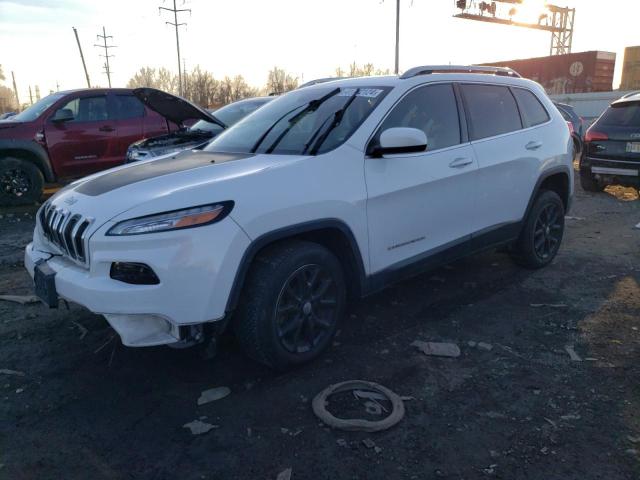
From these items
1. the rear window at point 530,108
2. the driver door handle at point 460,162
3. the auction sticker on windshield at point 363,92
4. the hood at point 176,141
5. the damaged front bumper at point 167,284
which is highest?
the auction sticker on windshield at point 363,92

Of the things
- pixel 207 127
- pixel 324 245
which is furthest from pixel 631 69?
pixel 324 245

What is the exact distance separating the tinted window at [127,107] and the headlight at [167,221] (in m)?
7.10

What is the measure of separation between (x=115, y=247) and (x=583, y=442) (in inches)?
97.1

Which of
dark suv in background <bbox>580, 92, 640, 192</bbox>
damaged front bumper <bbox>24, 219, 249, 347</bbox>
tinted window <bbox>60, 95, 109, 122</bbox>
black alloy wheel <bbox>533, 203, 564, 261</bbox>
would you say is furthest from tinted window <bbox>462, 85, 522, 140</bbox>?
tinted window <bbox>60, 95, 109, 122</bbox>

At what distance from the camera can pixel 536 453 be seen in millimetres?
2424

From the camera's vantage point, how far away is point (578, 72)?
30984 mm

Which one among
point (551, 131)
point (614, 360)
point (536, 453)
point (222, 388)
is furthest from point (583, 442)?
point (551, 131)

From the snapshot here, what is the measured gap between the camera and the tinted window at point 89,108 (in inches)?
339

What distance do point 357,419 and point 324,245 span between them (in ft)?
3.59

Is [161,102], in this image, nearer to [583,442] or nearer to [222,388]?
[222,388]

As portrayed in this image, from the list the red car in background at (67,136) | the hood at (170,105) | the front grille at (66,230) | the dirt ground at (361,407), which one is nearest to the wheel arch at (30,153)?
the red car in background at (67,136)

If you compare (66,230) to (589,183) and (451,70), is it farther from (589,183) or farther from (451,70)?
(589,183)

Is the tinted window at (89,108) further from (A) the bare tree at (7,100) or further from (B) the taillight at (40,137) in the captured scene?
(A) the bare tree at (7,100)

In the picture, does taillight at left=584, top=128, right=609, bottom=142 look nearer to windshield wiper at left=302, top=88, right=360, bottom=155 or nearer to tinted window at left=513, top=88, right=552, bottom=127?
tinted window at left=513, top=88, right=552, bottom=127
